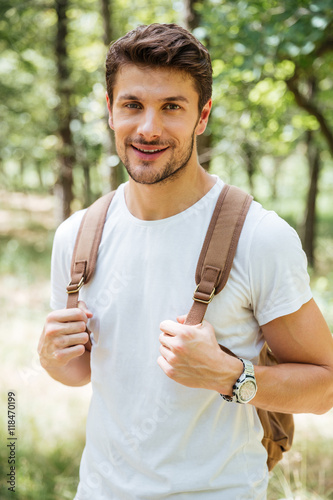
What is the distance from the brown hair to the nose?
0.56ft

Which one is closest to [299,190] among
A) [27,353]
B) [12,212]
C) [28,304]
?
[12,212]

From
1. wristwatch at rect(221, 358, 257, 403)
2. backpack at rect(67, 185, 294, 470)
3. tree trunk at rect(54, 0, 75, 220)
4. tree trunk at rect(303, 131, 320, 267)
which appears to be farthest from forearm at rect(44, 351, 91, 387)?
tree trunk at rect(303, 131, 320, 267)

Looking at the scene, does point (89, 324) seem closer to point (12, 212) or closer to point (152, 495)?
point (152, 495)

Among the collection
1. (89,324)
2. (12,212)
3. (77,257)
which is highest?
(77,257)

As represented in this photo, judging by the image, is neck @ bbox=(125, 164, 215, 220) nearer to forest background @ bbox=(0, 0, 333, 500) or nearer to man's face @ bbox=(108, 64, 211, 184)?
man's face @ bbox=(108, 64, 211, 184)

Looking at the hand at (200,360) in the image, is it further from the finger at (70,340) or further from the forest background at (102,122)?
the forest background at (102,122)

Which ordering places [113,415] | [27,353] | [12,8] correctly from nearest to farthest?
[113,415]
[27,353]
[12,8]

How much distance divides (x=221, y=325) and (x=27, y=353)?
18.5 feet

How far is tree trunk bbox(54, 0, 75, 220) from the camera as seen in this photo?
10.5 meters

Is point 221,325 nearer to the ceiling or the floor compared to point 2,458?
nearer to the ceiling

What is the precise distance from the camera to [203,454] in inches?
65.2

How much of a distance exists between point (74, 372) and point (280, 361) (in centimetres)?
86

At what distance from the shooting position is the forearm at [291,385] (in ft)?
5.26

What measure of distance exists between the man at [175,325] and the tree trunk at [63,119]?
346 inches
